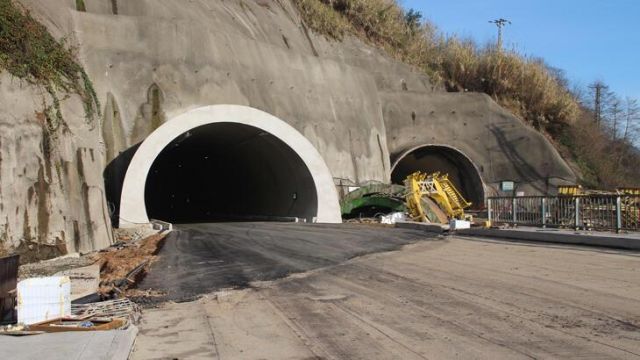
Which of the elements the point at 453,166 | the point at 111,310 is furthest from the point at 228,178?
the point at 111,310

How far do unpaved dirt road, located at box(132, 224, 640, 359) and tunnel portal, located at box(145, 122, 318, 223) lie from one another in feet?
56.6

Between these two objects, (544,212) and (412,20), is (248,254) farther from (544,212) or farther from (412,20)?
(412,20)

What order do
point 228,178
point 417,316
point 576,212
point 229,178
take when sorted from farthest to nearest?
Result: point 228,178
point 229,178
point 576,212
point 417,316

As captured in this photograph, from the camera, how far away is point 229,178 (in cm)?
3809

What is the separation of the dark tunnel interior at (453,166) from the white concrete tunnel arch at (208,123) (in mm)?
16064

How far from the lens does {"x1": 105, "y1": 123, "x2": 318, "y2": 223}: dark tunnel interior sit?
29.0 meters

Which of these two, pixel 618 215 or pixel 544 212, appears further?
pixel 544 212

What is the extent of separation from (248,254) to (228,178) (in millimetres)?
23601

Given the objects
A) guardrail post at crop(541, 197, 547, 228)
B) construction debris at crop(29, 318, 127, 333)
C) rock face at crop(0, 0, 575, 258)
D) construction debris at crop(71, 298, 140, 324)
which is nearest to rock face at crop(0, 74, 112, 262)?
rock face at crop(0, 0, 575, 258)

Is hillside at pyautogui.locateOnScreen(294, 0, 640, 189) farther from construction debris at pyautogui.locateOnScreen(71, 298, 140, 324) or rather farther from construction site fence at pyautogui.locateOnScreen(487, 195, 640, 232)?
construction debris at pyautogui.locateOnScreen(71, 298, 140, 324)

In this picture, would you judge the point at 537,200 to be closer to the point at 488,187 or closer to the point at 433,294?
the point at 433,294

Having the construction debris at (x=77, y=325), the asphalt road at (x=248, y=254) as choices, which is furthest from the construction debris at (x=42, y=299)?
the asphalt road at (x=248, y=254)

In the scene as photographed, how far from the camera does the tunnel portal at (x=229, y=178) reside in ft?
95.9

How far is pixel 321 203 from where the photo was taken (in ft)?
92.2
